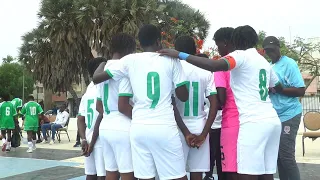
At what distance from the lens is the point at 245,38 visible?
10.6ft

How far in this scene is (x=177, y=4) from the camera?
21.5 m

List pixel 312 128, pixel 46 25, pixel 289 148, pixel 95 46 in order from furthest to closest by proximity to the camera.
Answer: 1. pixel 46 25
2. pixel 95 46
3. pixel 312 128
4. pixel 289 148

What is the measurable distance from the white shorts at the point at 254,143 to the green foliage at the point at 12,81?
5848 centimetres

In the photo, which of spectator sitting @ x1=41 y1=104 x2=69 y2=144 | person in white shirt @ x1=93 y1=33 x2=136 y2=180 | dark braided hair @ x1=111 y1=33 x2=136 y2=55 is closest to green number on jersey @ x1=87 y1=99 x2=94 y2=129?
person in white shirt @ x1=93 y1=33 x2=136 y2=180

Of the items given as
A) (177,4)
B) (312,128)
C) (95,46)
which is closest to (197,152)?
(312,128)

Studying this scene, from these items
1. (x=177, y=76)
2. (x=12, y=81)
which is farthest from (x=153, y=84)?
(x=12, y=81)

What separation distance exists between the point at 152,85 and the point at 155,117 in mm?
259

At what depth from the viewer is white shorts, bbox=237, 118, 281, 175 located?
9.94ft

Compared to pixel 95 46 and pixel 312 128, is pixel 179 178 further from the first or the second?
pixel 95 46

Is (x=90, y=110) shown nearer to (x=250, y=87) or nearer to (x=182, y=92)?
(x=182, y=92)

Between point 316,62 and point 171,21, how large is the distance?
8.76 meters

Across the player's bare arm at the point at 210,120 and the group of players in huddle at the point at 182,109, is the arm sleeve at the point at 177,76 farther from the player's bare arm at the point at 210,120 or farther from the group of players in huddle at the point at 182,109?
the player's bare arm at the point at 210,120

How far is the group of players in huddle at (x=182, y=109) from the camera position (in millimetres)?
3021

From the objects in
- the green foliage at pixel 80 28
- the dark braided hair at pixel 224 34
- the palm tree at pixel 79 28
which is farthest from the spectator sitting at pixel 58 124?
the dark braided hair at pixel 224 34
